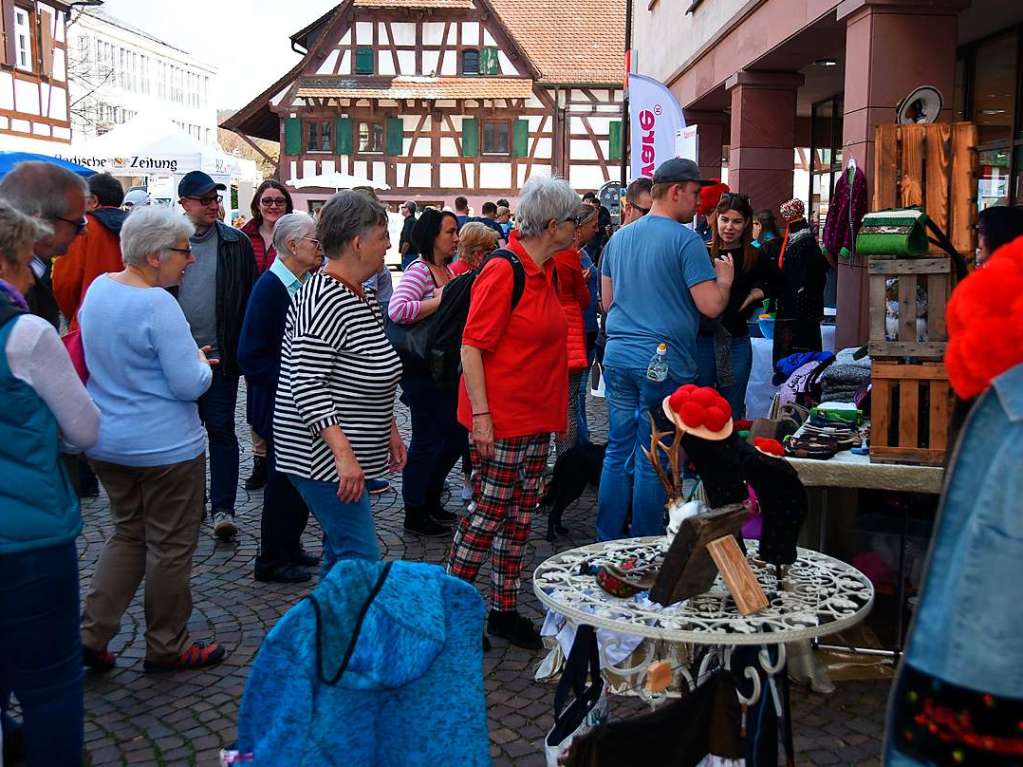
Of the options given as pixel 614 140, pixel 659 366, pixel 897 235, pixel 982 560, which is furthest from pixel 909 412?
pixel 614 140

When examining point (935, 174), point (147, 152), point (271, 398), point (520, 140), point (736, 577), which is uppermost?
point (520, 140)

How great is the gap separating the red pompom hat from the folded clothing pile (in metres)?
2.50

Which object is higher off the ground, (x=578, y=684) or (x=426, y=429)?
(x=426, y=429)

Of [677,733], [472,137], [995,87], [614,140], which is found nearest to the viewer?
[677,733]

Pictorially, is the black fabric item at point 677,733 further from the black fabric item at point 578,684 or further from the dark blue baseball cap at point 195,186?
the dark blue baseball cap at point 195,186

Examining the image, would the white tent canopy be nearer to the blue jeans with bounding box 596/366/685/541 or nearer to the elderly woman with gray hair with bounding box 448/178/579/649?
the blue jeans with bounding box 596/366/685/541

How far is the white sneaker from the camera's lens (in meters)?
5.73

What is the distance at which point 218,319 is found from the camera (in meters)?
5.85

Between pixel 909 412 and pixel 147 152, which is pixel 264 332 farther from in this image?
pixel 147 152

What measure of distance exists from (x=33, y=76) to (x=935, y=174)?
1288 inches

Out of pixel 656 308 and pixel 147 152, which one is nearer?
pixel 656 308

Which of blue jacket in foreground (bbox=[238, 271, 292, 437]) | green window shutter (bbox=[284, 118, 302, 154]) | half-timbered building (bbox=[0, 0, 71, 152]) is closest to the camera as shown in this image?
blue jacket in foreground (bbox=[238, 271, 292, 437])

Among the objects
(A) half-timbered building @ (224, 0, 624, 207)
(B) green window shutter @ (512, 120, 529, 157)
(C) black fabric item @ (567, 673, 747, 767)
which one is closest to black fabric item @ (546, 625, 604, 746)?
(C) black fabric item @ (567, 673, 747, 767)

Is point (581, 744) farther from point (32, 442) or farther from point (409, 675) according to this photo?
point (32, 442)
